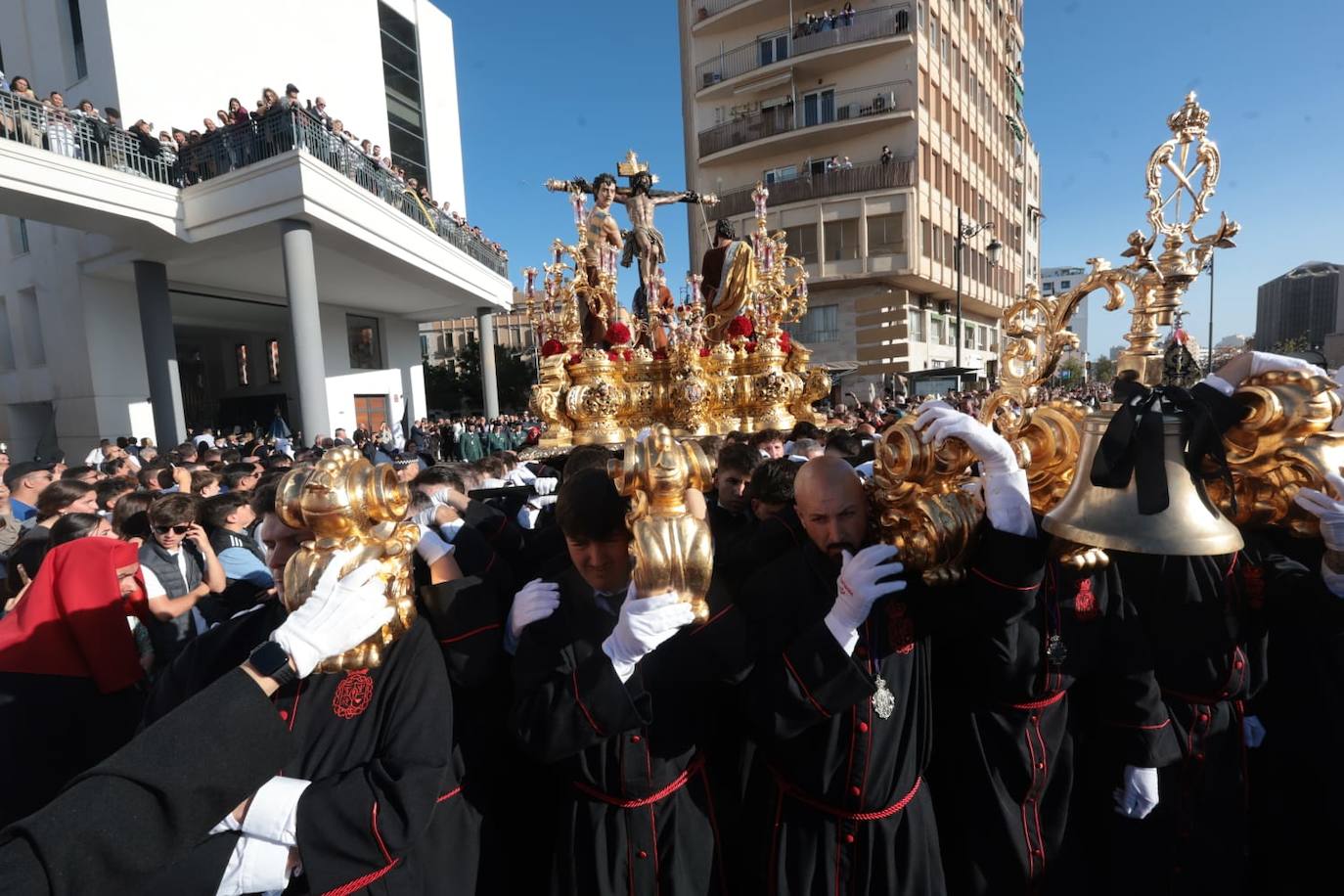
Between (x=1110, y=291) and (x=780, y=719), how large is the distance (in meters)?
1.70

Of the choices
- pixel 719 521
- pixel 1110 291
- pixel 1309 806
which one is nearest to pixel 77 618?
pixel 719 521

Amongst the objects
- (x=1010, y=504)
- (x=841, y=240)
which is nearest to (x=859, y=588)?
(x=1010, y=504)

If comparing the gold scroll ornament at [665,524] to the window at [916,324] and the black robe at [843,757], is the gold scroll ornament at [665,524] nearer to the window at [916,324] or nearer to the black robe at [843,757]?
the black robe at [843,757]

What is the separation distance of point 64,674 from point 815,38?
3107cm

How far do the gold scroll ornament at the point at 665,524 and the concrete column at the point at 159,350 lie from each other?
17891 mm

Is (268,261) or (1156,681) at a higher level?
(268,261)

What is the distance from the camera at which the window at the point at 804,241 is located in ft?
87.8

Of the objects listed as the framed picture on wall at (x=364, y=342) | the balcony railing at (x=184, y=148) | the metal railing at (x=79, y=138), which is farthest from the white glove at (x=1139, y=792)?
the framed picture on wall at (x=364, y=342)

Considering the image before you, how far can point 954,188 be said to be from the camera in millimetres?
29672

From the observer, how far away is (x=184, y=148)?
1311 centimetres

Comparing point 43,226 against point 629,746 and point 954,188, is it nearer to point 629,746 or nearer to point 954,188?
point 629,746

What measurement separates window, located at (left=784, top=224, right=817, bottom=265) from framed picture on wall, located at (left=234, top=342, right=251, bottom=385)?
2119cm

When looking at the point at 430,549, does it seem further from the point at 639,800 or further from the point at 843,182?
the point at 843,182

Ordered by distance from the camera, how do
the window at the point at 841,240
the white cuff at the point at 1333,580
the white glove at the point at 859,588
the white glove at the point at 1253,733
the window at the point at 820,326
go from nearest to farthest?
the white glove at the point at 859,588 → the white cuff at the point at 1333,580 → the white glove at the point at 1253,733 → the window at the point at 841,240 → the window at the point at 820,326
